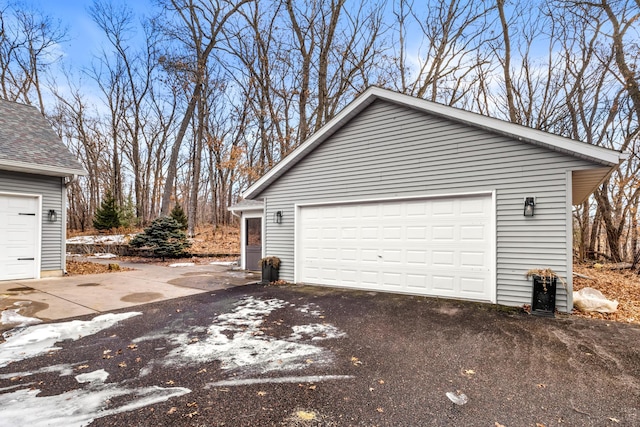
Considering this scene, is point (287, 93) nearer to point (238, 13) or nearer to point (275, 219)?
point (238, 13)

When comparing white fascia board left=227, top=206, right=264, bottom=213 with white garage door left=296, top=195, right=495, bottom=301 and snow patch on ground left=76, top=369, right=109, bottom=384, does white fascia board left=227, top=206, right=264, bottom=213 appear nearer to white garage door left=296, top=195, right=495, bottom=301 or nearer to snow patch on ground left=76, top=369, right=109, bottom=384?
white garage door left=296, top=195, right=495, bottom=301

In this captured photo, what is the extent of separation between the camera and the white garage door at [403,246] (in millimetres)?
5957

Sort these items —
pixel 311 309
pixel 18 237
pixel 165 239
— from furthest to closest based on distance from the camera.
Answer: pixel 165 239 < pixel 18 237 < pixel 311 309

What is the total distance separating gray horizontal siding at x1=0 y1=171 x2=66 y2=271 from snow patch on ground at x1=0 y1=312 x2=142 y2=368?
5.08 metres

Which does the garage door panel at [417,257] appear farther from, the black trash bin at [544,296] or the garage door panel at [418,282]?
the black trash bin at [544,296]

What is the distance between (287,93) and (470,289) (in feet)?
46.6

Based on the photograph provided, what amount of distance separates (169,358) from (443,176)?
5.42 meters

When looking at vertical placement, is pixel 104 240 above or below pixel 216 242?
above

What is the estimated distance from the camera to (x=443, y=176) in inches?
247

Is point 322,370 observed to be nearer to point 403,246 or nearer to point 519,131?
point 403,246

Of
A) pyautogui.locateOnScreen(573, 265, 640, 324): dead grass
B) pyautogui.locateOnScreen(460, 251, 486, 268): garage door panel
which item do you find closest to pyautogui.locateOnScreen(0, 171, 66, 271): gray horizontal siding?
pyautogui.locateOnScreen(460, 251, 486, 268): garage door panel

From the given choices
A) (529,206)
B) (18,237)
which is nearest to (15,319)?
(18,237)

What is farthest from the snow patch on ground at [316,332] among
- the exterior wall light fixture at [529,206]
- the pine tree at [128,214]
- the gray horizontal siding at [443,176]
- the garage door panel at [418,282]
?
the pine tree at [128,214]

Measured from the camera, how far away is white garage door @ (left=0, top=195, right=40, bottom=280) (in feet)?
25.7
